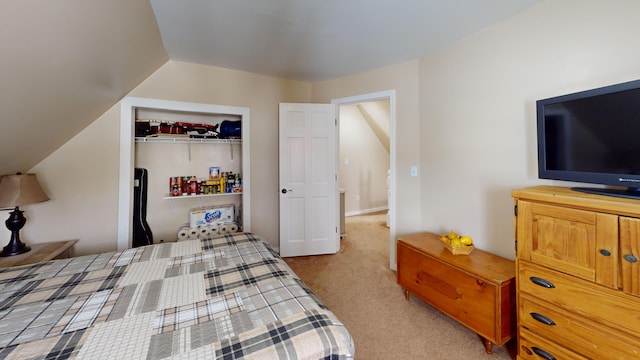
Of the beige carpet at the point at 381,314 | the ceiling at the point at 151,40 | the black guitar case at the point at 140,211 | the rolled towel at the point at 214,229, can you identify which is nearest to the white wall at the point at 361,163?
the beige carpet at the point at 381,314

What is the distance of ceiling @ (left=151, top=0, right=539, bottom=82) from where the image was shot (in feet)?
5.52

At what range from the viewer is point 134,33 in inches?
68.9

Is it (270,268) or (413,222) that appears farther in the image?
(413,222)

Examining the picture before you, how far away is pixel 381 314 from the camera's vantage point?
6.41ft

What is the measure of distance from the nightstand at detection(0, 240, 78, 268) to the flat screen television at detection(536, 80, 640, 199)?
360 centimetres

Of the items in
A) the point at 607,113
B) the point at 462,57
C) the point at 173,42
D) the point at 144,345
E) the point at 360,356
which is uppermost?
the point at 173,42

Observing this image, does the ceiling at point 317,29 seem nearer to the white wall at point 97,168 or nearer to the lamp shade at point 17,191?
the white wall at point 97,168

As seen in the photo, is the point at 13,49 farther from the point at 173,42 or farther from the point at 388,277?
the point at 388,277

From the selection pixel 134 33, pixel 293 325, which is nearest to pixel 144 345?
pixel 293 325

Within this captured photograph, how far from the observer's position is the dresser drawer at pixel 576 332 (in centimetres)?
103

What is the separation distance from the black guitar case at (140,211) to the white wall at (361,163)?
3630 mm

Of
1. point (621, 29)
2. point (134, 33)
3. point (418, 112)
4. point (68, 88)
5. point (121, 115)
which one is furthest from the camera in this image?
point (418, 112)

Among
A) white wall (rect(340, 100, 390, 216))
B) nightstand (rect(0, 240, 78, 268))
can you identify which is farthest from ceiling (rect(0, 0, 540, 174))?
white wall (rect(340, 100, 390, 216))

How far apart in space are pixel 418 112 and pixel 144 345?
2734 millimetres
